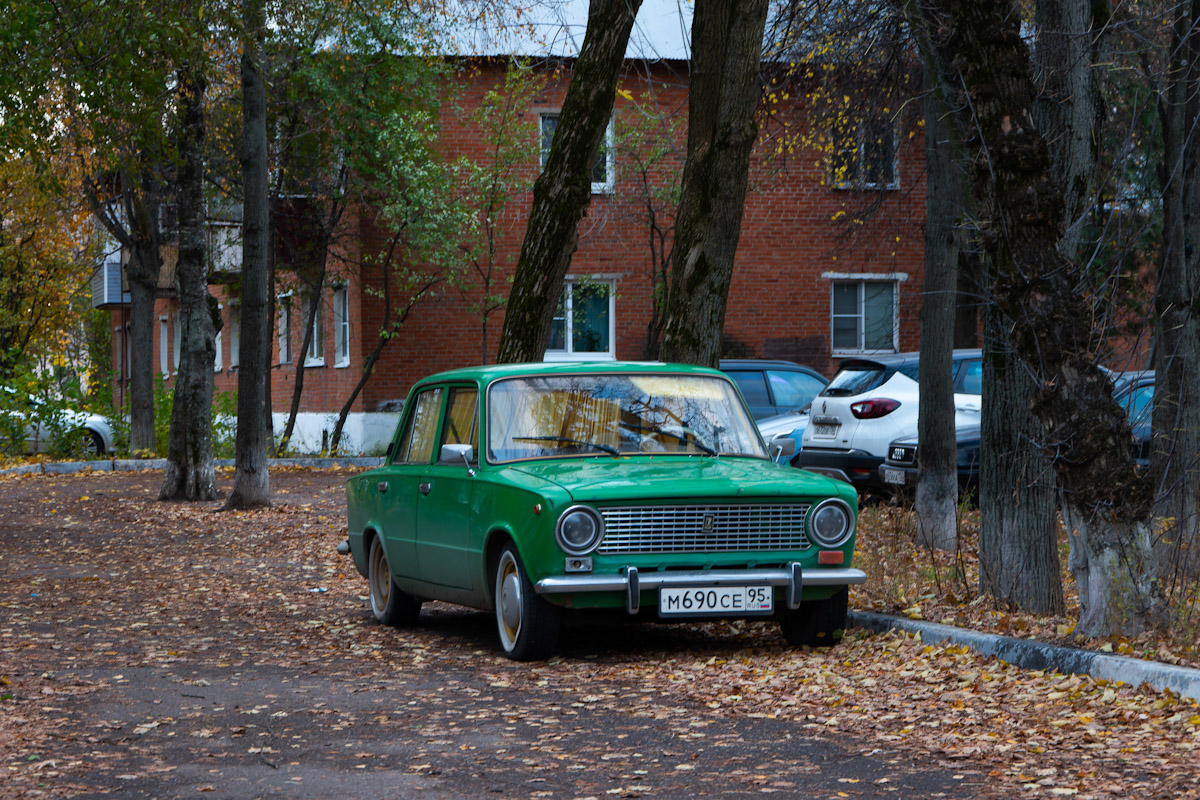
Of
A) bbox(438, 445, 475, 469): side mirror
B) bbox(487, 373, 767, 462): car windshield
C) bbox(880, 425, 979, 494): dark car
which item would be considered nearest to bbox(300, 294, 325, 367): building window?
bbox(880, 425, 979, 494): dark car

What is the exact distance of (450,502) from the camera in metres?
8.82

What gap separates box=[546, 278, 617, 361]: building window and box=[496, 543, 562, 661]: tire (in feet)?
72.9

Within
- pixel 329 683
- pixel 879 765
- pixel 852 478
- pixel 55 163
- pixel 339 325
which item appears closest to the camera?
pixel 879 765

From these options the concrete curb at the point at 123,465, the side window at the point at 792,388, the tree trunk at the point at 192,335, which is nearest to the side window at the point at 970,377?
the side window at the point at 792,388

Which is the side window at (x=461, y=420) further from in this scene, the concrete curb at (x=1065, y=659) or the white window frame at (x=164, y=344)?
the white window frame at (x=164, y=344)

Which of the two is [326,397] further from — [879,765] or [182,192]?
[879,765]

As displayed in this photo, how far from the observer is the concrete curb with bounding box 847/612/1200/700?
6.30 metres

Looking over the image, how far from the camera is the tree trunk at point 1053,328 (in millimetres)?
7199

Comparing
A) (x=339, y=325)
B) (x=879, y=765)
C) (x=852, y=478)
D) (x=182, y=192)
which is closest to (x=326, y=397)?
(x=339, y=325)

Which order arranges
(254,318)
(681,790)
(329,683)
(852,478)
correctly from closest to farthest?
(681,790) < (329,683) < (852,478) < (254,318)

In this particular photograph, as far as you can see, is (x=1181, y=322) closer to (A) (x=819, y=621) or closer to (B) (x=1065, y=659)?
(A) (x=819, y=621)

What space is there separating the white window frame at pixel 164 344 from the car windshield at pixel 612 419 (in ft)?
136

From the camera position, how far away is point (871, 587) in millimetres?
9750

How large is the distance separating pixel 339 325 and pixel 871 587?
78.1 ft
